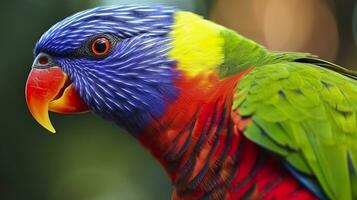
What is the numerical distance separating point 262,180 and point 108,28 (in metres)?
0.72

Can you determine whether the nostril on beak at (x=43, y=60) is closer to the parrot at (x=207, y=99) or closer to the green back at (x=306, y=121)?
the parrot at (x=207, y=99)

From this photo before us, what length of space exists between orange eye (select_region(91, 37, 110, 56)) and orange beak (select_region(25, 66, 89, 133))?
13 centimetres

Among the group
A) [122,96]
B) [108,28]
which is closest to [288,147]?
[122,96]

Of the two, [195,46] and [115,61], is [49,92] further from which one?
[195,46]

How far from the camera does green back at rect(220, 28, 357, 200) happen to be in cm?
174

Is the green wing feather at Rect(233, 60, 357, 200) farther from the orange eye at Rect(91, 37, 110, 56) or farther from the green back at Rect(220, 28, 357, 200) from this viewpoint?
the orange eye at Rect(91, 37, 110, 56)

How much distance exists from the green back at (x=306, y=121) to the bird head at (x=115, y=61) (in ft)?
0.83

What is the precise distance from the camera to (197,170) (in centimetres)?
188

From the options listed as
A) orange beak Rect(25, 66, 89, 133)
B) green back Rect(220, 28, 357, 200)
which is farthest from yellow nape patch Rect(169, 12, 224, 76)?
orange beak Rect(25, 66, 89, 133)

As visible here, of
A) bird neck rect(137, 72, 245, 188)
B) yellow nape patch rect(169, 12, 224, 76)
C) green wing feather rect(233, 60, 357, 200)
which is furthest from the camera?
yellow nape patch rect(169, 12, 224, 76)

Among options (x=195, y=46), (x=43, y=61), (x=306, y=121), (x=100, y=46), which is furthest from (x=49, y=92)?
(x=306, y=121)

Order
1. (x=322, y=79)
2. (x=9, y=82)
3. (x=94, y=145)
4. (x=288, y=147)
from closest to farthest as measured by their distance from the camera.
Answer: (x=288, y=147) → (x=322, y=79) → (x=9, y=82) → (x=94, y=145)

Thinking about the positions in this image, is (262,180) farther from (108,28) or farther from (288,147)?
(108,28)

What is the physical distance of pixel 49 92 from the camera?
201cm
